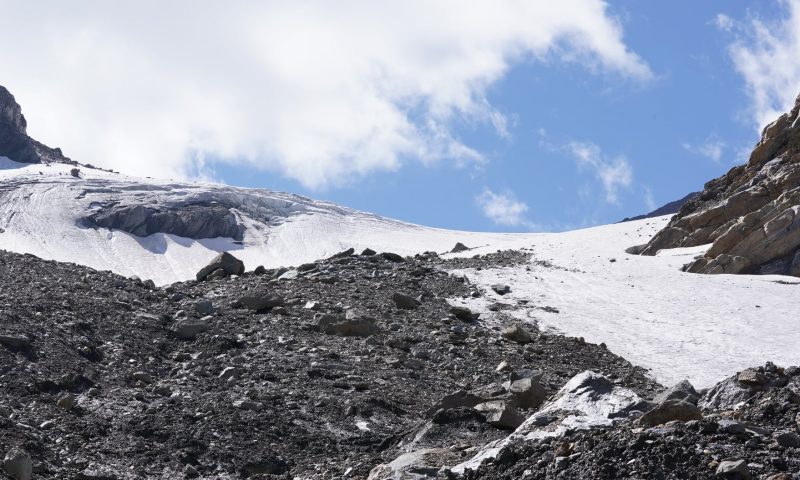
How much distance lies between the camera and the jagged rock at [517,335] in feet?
71.7

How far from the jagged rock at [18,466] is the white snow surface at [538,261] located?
13069mm

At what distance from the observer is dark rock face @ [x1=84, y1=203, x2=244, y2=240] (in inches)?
2355

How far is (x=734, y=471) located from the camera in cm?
811

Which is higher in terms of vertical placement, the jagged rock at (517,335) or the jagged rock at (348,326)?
the jagged rock at (517,335)

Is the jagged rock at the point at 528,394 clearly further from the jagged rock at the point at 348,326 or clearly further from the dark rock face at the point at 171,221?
the dark rock face at the point at 171,221

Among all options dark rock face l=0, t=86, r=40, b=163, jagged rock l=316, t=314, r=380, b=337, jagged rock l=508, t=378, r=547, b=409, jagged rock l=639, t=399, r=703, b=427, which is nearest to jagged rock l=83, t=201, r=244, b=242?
dark rock face l=0, t=86, r=40, b=163

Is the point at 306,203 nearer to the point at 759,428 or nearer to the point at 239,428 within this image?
the point at 239,428

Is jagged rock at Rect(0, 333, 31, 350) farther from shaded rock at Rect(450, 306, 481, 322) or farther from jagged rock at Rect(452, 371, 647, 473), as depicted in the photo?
shaded rock at Rect(450, 306, 481, 322)

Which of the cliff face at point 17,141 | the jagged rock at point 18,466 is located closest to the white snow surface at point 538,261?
the cliff face at point 17,141

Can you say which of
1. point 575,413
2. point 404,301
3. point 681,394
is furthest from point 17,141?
point 575,413

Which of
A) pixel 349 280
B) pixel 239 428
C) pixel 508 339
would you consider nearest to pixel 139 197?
pixel 349 280

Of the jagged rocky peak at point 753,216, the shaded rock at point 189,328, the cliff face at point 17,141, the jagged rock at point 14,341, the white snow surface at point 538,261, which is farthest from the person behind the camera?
the cliff face at point 17,141

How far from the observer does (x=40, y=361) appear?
1582 centimetres

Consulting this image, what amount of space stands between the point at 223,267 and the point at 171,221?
36.2 metres
